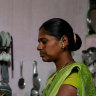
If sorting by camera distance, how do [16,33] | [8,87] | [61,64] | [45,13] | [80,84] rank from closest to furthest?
[80,84] → [61,64] → [8,87] → [16,33] → [45,13]

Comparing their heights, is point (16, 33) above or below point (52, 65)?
above

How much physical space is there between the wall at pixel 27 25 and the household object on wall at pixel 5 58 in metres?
0.06

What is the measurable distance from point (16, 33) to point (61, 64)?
665 mm

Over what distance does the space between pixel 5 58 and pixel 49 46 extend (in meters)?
0.57

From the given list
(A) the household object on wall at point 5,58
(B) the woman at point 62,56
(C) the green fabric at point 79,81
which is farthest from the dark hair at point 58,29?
(A) the household object on wall at point 5,58

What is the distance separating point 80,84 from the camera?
2.88 feet

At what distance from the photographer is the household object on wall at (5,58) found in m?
1.44

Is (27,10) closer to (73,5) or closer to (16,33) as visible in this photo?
(16,33)

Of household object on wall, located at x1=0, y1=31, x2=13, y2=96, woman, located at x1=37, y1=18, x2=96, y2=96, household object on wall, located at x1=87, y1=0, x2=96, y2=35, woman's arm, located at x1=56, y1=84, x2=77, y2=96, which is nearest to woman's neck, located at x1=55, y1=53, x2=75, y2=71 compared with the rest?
woman, located at x1=37, y1=18, x2=96, y2=96

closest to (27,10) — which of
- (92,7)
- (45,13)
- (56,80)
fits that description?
(45,13)

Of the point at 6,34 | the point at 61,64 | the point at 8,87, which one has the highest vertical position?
the point at 6,34

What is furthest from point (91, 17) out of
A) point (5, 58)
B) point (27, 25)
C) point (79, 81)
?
point (79, 81)

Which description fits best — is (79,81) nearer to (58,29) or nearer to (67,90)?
(67,90)

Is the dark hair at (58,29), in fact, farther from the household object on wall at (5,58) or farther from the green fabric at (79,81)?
the household object on wall at (5,58)
